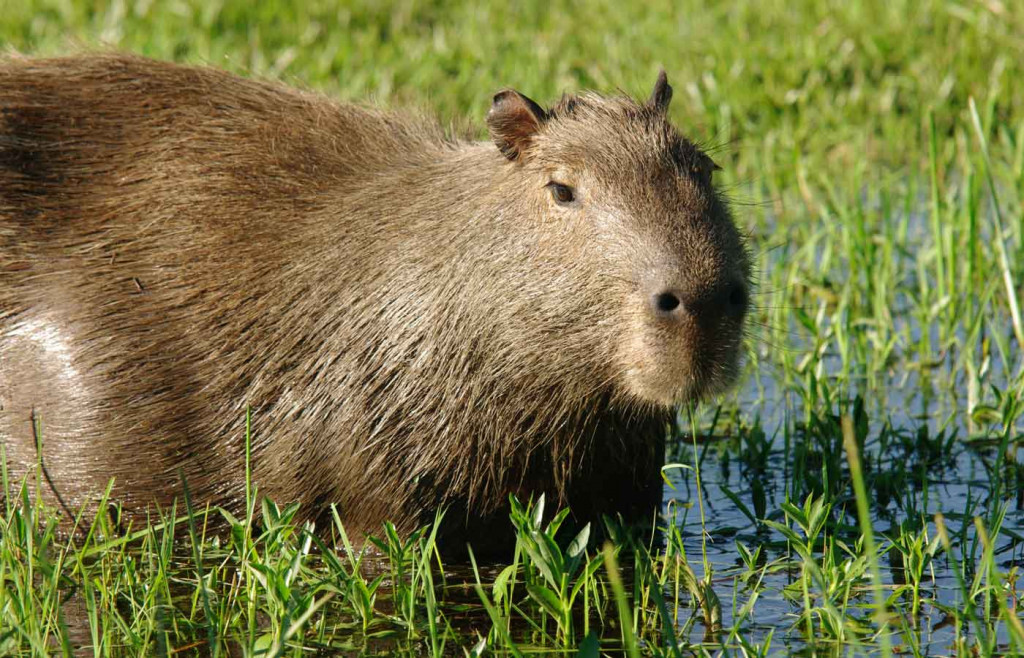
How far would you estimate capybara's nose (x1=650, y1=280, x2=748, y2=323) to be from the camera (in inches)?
129

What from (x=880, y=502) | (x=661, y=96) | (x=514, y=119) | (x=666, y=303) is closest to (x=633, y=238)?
(x=666, y=303)

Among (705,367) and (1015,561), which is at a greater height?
(705,367)

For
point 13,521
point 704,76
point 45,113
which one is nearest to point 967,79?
point 704,76

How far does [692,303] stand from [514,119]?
2.34 feet

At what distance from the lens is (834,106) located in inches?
280

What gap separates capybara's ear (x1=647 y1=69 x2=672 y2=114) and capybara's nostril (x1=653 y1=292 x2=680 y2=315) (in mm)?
655

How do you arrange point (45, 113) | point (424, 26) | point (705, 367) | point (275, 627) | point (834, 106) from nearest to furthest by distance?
1. point (275, 627)
2. point (705, 367)
3. point (45, 113)
4. point (834, 106)
5. point (424, 26)

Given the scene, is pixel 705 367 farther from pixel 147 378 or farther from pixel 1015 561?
pixel 147 378

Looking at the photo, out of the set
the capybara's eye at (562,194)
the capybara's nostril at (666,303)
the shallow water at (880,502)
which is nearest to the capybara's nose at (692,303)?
the capybara's nostril at (666,303)

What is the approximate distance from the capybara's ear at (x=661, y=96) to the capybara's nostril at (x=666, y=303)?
2.15 feet

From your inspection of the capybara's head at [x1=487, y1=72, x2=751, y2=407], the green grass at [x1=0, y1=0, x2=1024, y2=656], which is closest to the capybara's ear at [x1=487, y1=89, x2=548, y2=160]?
the capybara's head at [x1=487, y1=72, x2=751, y2=407]

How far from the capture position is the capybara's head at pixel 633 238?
10.8 ft

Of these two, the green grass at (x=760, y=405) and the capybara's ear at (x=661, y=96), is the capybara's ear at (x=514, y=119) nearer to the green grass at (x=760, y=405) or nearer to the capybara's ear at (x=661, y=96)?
the capybara's ear at (x=661, y=96)

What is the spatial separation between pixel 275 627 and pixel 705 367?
106 cm
